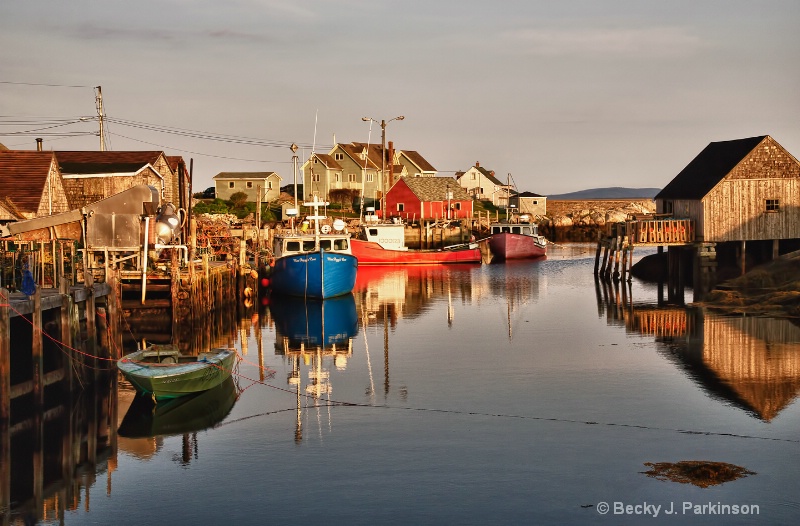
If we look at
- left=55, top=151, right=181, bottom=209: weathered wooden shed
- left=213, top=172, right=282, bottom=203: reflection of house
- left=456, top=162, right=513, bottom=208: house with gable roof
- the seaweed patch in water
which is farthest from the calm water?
left=456, top=162, right=513, bottom=208: house with gable roof

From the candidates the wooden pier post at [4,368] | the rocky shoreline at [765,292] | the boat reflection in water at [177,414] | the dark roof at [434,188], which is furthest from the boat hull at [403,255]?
the wooden pier post at [4,368]

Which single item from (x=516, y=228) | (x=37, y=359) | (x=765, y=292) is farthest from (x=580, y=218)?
(x=37, y=359)

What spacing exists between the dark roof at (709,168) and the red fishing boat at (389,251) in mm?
20172

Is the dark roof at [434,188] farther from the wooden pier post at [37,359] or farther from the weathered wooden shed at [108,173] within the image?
the wooden pier post at [37,359]

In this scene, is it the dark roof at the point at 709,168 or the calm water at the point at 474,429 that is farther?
the dark roof at the point at 709,168

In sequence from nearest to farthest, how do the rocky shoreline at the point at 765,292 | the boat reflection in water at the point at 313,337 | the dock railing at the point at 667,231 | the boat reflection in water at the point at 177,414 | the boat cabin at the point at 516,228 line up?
the boat reflection in water at the point at 177,414
the boat reflection in water at the point at 313,337
the rocky shoreline at the point at 765,292
the dock railing at the point at 667,231
the boat cabin at the point at 516,228

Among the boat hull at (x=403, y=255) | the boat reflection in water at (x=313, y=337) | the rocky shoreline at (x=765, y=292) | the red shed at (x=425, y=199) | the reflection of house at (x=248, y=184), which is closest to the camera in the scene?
the boat reflection in water at (x=313, y=337)

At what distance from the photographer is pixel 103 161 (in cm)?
5616

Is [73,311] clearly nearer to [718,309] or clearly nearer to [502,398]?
[502,398]

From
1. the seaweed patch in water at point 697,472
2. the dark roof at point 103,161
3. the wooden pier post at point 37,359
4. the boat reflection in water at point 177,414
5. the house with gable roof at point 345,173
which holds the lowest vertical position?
the seaweed patch in water at point 697,472

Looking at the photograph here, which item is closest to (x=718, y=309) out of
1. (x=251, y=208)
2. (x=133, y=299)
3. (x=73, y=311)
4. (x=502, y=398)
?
(x=502, y=398)

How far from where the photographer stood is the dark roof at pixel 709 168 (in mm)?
48375

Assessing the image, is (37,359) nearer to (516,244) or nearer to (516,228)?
(516,244)

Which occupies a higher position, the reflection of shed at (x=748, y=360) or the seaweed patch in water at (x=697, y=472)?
the reflection of shed at (x=748, y=360)
